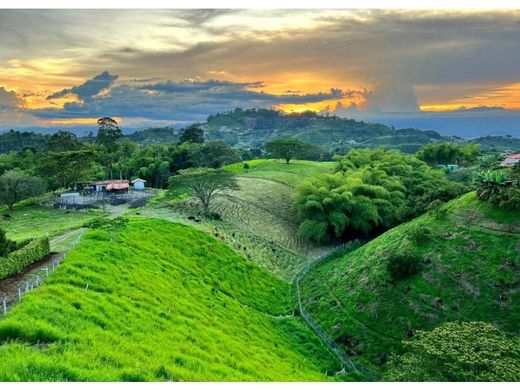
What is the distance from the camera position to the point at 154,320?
→ 45.6 ft

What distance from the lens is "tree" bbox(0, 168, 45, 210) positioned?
4753 cm

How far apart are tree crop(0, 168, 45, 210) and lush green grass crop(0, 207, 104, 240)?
2.91 meters

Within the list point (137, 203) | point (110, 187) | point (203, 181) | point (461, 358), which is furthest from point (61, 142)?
point (461, 358)

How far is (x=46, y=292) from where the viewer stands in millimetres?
12422

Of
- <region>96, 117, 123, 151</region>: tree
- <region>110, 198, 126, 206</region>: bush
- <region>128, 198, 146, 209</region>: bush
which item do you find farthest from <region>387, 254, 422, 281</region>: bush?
<region>96, 117, 123, 151</region>: tree

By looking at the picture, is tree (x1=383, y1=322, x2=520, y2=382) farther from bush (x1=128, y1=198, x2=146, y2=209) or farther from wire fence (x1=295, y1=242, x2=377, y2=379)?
bush (x1=128, y1=198, x2=146, y2=209)

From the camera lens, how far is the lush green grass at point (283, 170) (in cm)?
6016

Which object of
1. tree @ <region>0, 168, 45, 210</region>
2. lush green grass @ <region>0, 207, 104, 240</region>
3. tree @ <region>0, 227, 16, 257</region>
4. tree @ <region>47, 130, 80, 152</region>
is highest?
tree @ <region>47, 130, 80, 152</region>

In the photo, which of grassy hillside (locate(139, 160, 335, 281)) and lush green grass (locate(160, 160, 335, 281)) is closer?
grassy hillside (locate(139, 160, 335, 281))

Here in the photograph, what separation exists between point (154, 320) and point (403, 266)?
16.8m

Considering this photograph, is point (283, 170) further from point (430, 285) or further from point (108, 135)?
point (430, 285)

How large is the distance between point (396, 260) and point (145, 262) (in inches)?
588

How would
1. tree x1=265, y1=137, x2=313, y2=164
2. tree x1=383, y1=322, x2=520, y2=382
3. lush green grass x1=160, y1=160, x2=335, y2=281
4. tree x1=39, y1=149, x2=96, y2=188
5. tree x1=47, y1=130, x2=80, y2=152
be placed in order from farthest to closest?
tree x1=265, y1=137, x2=313, y2=164
tree x1=47, y1=130, x2=80, y2=152
tree x1=39, y1=149, x2=96, y2=188
lush green grass x1=160, y1=160, x2=335, y2=281
tree x1=383, y1=322, x2=520, y2=382

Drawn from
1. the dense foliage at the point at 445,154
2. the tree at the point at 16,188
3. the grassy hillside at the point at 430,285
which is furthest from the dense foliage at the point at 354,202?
the tree at the point at 16,188
